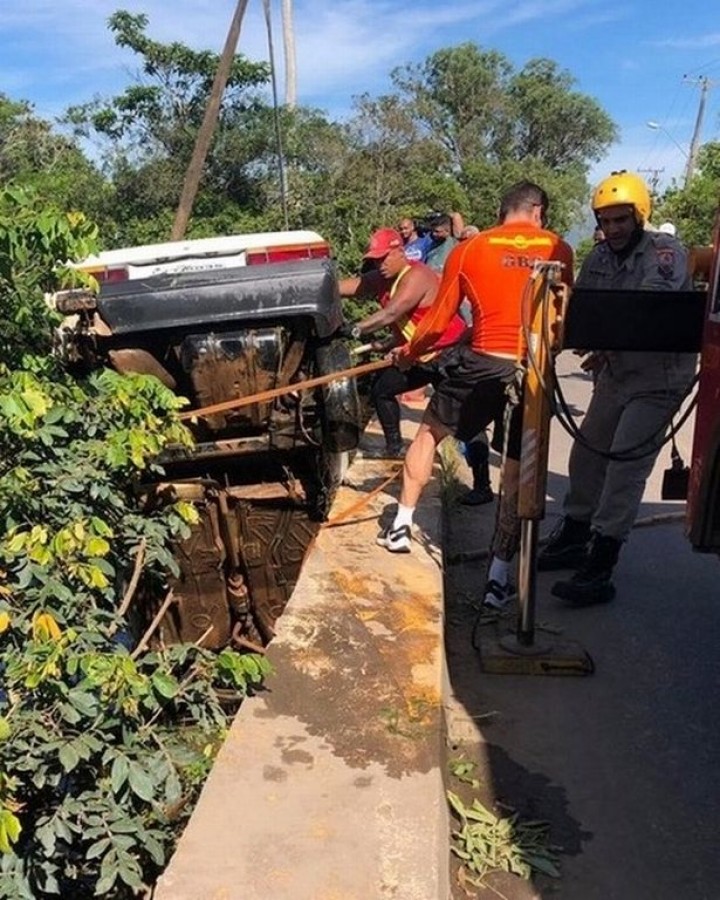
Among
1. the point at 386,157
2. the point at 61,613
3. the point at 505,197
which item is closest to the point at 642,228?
the point at 505,197

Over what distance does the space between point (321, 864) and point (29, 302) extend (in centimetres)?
251

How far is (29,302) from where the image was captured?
13.2ft

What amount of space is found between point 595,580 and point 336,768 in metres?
2.48

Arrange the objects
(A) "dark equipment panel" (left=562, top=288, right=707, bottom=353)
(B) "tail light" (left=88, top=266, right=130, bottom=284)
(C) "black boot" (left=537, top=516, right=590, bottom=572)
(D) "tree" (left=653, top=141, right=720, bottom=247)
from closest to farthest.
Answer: (A) "dark equipment panel" (left=562, top=288, right=707, bottom=353) → (B) "tail light" (left=88, top=266, right=130, bottom=284) → (C) "black boot" (left=537, top=516, right=590, bottom=572) → (D) "tree" (left=653, top=141, right=720, bottom=247)

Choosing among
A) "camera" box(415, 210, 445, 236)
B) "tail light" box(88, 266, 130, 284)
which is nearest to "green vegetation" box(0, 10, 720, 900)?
"tail light" box(88, 266, 130, 284)

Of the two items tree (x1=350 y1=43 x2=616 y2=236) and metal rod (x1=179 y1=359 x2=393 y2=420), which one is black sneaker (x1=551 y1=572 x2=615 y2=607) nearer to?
metal rod (x1=179 y1=359 x2=393 y2=420)

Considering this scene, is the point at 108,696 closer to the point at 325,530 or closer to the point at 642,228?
the point at 325,530

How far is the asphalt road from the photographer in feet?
10.4

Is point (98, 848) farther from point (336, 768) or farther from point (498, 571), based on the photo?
point (498, 571)

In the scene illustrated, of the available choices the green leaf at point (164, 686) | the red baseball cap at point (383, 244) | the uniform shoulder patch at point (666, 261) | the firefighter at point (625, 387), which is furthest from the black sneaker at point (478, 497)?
the green leaf at point (164, 686)

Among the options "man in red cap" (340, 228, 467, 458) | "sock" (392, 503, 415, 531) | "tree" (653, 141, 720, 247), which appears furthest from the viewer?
"tree" (653, 141, 720, 247)

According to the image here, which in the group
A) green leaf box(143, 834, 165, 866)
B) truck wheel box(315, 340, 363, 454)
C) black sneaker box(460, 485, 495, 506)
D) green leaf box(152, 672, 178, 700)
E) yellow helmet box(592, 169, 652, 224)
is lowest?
black sneaker box(460, 485, 495, 506)

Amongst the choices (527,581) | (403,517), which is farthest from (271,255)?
(527,581)

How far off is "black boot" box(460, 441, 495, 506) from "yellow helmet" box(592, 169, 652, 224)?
7.68 feet
